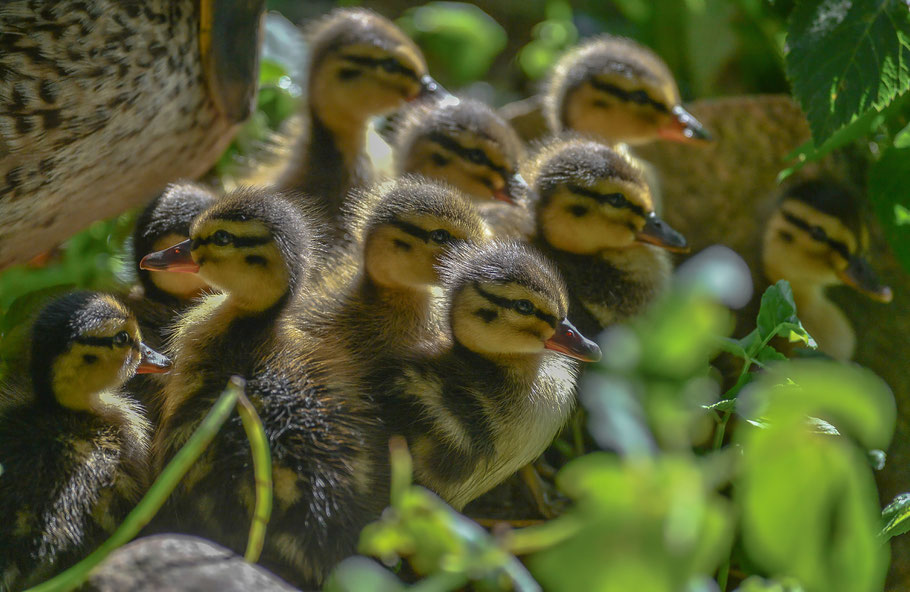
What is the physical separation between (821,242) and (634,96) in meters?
0.67

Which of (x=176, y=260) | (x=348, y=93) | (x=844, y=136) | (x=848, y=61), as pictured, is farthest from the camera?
(x=348, y=93)

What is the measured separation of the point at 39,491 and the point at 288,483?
0.44 m

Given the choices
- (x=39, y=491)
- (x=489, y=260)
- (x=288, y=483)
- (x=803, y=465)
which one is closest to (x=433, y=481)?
(x=288, y=483)

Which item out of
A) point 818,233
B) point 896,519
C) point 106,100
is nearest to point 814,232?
point 818,233

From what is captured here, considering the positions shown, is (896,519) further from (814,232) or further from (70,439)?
(70,439)

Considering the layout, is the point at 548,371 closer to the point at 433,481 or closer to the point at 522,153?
the point at 433,481

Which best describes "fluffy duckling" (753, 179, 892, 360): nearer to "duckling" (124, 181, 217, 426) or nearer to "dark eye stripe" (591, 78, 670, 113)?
"dark eye stripe" (591, 78, 670, 113)

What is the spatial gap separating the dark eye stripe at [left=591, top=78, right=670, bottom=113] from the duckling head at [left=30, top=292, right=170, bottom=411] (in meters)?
1.58

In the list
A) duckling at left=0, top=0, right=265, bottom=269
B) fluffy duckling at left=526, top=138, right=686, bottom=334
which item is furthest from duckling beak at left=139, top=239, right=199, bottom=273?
fluffy duckling at left=526, top=138, right=686, bottom=334

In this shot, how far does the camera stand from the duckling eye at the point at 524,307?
6.52 ft

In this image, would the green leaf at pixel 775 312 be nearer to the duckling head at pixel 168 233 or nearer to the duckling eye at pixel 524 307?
the duckling eye at pixel 524 307

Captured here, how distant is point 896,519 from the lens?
73.2 inches

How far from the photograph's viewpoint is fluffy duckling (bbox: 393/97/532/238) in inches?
103

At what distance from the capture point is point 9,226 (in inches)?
89.0
